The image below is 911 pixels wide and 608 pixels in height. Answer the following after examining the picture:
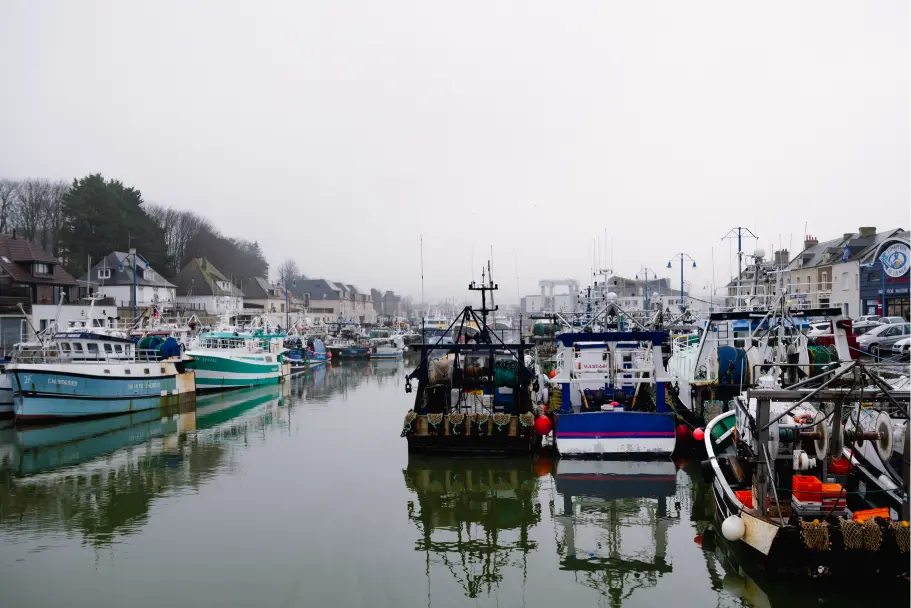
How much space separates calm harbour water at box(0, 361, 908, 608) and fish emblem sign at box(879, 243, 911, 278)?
2703 centimetres

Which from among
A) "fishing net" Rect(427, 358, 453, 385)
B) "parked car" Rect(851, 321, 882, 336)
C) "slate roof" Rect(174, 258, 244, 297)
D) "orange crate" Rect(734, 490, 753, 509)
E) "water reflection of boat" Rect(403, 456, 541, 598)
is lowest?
"water reflection of boat" Rect(403, 456, 541, 598)

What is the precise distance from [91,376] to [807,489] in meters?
22.1

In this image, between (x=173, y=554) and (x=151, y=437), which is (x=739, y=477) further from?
(x=151, y=437)

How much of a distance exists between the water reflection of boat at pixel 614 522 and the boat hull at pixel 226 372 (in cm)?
2117

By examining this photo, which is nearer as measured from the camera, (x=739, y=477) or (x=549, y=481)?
(x=739, y=477)

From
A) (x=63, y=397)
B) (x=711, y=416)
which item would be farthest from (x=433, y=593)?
(x=63, y=397)

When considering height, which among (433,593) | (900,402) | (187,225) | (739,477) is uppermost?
(187,225)

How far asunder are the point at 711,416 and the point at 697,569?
6.21 metres

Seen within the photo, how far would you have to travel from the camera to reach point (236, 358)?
3275 centimetres

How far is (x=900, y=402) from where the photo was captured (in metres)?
8.46

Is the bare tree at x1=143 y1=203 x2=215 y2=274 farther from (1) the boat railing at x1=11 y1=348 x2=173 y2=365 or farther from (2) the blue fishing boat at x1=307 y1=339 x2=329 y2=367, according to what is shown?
(1) the boat railing at x1=11 y1=348 x2=173 y2=365

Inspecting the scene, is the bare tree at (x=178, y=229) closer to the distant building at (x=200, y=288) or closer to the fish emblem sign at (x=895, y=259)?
the distant building at (x=200, y=288)

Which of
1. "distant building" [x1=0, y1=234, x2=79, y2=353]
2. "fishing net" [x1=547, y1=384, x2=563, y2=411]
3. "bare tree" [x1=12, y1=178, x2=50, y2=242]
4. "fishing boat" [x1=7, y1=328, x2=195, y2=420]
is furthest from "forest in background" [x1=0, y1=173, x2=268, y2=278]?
"fishing net" [x1=547, y1=384, x2=563, y2=411]

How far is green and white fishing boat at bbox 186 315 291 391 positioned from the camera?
31.4 metres
